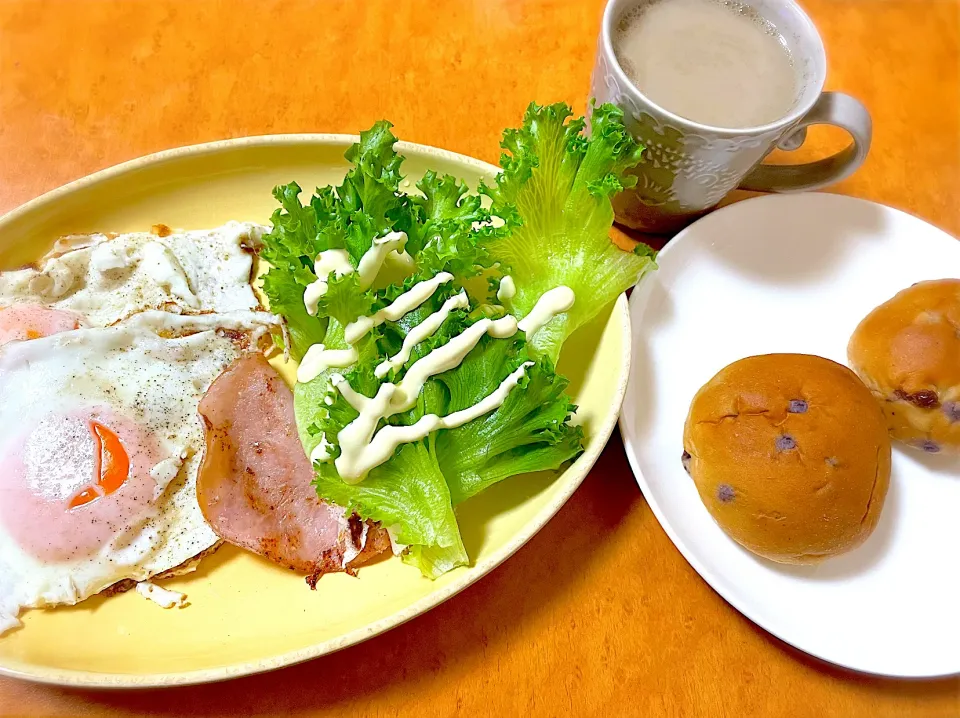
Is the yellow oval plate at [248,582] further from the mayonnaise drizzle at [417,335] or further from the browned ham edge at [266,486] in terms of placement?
the mayonnaise drizzle at [417,335]

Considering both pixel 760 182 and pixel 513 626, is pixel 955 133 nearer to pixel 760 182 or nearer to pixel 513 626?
pixel 760 182

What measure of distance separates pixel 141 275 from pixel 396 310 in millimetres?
627

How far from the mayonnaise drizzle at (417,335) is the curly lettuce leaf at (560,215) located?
0.16 metres

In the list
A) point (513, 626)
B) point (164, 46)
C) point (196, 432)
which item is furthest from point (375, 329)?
point (164, 46)

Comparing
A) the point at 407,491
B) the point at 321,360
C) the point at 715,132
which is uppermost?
the point at 715,132

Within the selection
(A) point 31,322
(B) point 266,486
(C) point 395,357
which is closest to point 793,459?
(C) point 395,357

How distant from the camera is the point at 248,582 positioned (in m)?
1.18

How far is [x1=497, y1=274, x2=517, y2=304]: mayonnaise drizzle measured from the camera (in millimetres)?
1256

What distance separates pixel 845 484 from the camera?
112 centimetres

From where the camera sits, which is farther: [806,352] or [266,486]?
[806,352]

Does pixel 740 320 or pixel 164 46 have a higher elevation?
pixel 164 46

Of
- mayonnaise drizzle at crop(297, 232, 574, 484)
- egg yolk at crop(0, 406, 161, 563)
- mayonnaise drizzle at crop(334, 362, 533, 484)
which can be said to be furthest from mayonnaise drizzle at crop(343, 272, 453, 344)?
egg yolk at crop(0, 406, 161, 563)

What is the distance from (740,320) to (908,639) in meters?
0.67

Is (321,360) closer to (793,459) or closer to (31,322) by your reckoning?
(31,322)
